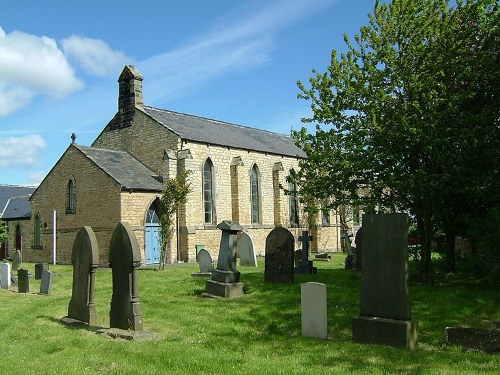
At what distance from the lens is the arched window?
29.3 m

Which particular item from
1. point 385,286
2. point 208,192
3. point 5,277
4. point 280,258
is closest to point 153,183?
point 208,192

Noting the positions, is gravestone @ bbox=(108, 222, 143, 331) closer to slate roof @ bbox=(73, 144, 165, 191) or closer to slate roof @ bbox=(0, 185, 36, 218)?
slate roof @ bbox=(73, 144, 165, 191)

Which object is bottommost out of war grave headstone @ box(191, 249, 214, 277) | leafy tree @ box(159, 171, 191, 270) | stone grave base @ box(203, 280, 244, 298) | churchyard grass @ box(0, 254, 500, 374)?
churchyard grass @ box(0, 254, 500, 374)

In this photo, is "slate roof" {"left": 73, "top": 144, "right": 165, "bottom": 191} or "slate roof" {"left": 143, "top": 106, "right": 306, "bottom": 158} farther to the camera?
"slate roof" {"left": 143, "top": 106, "right": 306, "bottom": 158}

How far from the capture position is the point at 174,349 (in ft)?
26.7

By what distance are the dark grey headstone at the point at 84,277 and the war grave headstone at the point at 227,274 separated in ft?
13.4

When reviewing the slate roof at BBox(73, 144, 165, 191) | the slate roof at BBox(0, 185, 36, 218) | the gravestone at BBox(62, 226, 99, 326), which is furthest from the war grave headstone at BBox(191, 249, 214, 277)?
the slate roof at BBox(0, 185, 36, 218)

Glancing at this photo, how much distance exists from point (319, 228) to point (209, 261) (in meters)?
20.8

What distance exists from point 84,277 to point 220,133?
969 inches

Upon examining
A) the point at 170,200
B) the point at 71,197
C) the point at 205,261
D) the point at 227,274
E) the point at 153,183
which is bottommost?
the point at 227,274

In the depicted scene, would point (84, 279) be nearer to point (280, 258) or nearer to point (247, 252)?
point (280, 258)

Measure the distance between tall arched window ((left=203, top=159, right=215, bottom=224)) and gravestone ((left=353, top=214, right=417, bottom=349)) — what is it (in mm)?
22662

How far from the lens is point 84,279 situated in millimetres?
10477

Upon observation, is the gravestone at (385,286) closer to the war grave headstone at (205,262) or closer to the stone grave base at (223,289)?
the stone grave base at (223,289)
